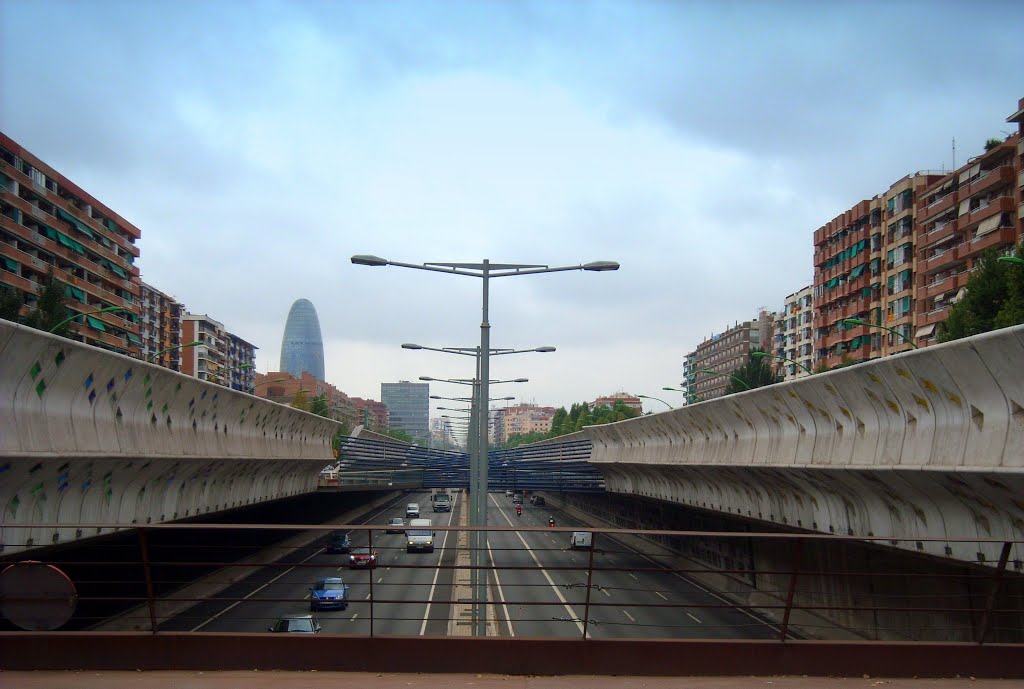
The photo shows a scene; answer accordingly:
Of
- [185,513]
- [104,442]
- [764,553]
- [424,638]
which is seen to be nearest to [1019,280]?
[764,553]

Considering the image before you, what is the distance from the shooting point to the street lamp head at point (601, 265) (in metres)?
22.8

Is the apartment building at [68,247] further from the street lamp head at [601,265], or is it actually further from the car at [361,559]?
the car at [361,559]

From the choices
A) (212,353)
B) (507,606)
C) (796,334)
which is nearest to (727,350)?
(796,334)

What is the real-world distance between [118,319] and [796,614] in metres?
77.6

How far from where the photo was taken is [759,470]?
84.2 ft

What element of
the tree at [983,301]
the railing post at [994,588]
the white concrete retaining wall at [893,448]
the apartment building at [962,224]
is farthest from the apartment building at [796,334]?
the railing post at [994,588]

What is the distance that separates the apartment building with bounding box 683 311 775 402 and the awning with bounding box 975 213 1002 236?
291 ft

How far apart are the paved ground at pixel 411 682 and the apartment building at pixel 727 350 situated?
144 metres

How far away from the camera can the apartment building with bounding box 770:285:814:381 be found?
111m

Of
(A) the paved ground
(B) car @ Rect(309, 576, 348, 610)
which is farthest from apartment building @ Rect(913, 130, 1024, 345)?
(A) the paved ground

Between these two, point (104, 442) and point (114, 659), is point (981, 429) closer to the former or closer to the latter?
point (114, 659)

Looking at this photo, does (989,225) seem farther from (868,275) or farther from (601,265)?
(601,265)

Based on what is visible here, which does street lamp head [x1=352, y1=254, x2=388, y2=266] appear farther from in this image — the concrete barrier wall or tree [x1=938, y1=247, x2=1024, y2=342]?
tree [x1=938, y1=247, x2=1024, y2=342]

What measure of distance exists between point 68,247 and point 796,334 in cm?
8103
